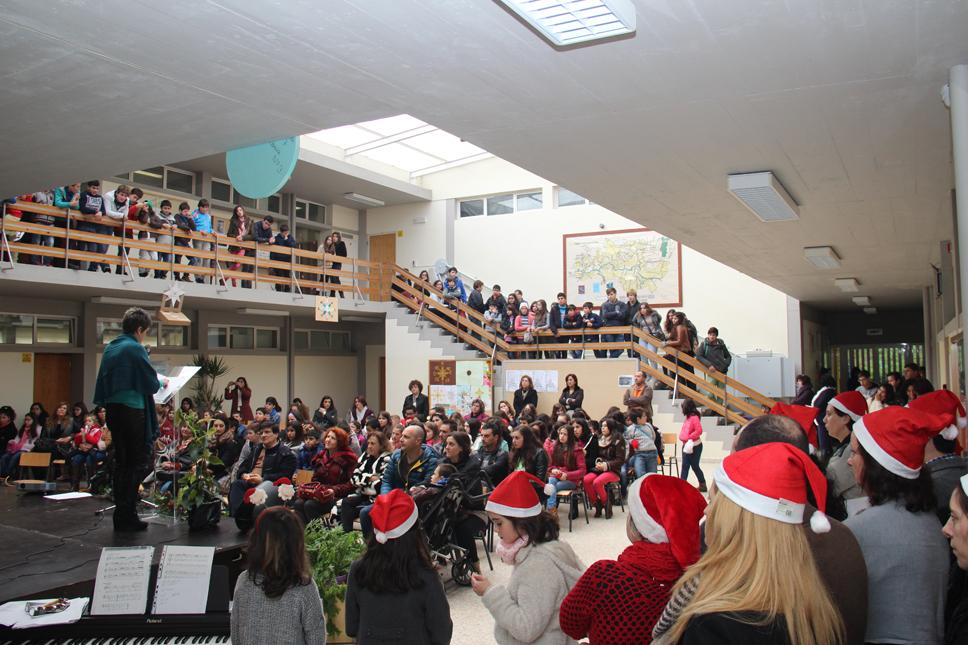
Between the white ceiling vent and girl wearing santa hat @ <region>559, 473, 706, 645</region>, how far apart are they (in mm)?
4083

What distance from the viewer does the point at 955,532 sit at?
1.72 m

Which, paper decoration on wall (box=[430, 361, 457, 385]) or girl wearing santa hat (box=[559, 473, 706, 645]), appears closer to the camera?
girl wearing santa hat (box=[559, 473, 706, 645])

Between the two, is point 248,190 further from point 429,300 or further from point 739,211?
point 429,300

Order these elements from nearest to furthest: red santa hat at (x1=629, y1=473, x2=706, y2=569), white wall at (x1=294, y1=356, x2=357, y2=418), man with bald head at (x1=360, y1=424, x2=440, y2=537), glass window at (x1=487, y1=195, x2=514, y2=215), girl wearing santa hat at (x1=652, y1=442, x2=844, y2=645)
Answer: girl wearing santa hat at (x1=652, y1=442, x2=844, y2=645) → red santa hat at (x1=629, y1=473, x2=706, y2=569) → man with bald head at (x1=360, y1=424, x2=440, y2=537) → white wall at (x1=294, y1=356, x2=357, y2=418) → glass window at (x1=487, y1=195, x2=514, y2=215)

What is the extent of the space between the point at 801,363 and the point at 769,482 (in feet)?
51.7

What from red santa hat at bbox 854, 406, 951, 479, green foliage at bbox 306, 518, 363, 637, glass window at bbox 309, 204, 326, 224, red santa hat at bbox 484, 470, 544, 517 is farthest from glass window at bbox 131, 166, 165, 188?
red santa hat at bbox 854, 406, 951, 479

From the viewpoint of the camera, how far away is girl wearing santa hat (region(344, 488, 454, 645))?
277 cm

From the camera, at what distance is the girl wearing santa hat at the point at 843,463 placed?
10.6 feet

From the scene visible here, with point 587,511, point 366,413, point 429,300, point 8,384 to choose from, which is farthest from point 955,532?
point 429,300

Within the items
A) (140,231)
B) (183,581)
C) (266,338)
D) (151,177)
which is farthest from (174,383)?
(266,338)

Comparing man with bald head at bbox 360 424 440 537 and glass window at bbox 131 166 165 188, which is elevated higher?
glass window at bbox 131 166 165 188

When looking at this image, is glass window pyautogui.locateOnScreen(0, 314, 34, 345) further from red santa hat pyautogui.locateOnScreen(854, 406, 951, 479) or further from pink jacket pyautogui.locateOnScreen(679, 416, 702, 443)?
red santa hat pyautogui.locateOnScreen(854, 406, 951, 479)

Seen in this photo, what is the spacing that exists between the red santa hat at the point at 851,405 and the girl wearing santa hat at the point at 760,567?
2409mm

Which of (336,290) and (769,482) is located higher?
(336,290)
